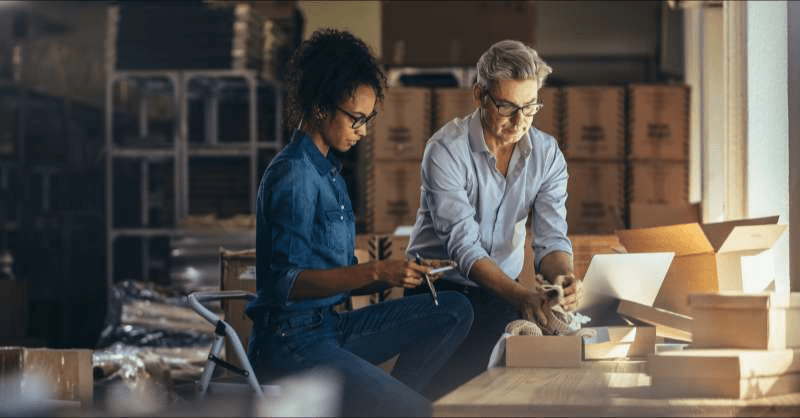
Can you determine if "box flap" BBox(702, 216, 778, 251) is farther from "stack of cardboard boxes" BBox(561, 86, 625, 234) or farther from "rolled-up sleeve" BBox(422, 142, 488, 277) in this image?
"stack of cardboard boxes" BBox(561, 86, 625, 234)

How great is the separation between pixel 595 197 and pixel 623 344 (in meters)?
3.71

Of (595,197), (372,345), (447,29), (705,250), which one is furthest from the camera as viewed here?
(447,29)

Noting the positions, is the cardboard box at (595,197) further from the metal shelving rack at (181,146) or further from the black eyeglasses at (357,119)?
the black eyeglasses at (357,119)

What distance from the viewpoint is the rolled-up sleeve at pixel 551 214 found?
382cm

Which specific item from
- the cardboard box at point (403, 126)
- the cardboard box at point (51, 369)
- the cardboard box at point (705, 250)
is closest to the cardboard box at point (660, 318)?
the cardboard box at point (705, 250)

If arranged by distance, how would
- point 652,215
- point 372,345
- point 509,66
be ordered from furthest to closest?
point 652,215, point 509,66, point 372,345

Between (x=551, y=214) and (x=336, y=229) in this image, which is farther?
(x=551, y=214)

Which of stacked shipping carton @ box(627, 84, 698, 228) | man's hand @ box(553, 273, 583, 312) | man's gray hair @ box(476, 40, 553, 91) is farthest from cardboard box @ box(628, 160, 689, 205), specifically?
man's hand @ box(553, 273, 583, 312)

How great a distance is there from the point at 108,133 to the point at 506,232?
17.2ft

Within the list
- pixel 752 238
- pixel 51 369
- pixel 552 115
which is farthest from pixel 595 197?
pixel 51 369

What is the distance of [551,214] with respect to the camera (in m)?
3.85

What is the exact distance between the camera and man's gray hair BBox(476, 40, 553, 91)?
11.9 feet

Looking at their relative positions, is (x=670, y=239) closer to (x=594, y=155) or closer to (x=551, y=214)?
(x=551, y=214)

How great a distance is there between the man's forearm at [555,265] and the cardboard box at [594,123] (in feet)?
10.9
